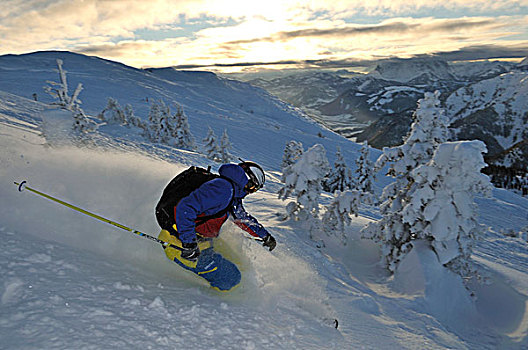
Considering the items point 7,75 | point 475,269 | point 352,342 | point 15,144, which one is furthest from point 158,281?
point 7,75

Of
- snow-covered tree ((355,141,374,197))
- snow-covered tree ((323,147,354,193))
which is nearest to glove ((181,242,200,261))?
snow-covered tree ((355,141,374,197))

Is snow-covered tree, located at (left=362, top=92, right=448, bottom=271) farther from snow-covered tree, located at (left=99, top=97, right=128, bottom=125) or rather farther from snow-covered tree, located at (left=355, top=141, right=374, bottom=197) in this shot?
snow-covered tree, located at (left=99, top=97, right=128, bottom=125)

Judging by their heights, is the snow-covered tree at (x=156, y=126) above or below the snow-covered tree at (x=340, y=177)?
above

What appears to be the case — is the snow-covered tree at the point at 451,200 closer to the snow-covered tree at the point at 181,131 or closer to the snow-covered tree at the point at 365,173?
the snow-covered tree at the point at 365,173

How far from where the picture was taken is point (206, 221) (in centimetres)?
474

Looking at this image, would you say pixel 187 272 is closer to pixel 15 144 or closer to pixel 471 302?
pixel 15 144

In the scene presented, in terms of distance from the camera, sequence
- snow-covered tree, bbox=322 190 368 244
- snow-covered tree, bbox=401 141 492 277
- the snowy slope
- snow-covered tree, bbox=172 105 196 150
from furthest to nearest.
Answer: snow-covered tree, bbox=172 105 196 150, snow-covered tree, bbox=322 190 368 244, snow-covered tree, bbox=401 141 492 277, the snowy slope

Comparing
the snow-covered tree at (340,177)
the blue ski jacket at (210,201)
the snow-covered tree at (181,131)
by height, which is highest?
the blue ski jacket at (210,201)

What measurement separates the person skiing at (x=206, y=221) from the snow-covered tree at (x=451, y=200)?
276 inches

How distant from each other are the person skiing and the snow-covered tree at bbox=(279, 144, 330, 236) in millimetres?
7085

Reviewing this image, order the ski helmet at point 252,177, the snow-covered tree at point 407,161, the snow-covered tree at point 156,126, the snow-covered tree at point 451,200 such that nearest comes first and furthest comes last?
the ski helmet at point 252,177
the snow-covered tree at point 451,200
the snow-covered tree at point 407,161
the snow-covered tree at point 156,126

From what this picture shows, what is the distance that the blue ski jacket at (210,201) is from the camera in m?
4.28

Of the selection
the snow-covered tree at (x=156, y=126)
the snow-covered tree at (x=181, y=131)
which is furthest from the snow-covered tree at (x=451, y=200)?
the snow-covered tree at (x=156, y=126)

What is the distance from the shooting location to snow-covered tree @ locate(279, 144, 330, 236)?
1209 cm
